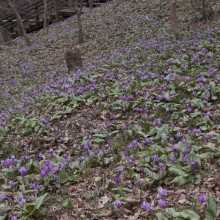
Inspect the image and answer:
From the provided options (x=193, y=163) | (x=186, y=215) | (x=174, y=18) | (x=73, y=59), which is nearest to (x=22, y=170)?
(x=193, y=163)

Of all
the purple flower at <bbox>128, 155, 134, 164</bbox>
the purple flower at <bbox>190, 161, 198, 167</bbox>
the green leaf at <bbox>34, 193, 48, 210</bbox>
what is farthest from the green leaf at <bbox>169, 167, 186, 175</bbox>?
the green leaf at <bbox>34, 193, 48, 210</bbox>

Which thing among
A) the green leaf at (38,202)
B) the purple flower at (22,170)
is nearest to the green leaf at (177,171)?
the green leaf at (38,202)

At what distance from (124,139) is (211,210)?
279 cm

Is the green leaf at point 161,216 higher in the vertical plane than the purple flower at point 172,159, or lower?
higher

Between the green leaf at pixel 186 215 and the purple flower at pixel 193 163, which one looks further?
the purple flower at pixel 193 163

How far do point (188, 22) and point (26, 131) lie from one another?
1111cm

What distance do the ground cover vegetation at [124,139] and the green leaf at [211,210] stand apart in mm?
10

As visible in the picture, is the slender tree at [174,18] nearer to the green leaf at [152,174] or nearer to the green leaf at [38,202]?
the green leaf at [152,174]

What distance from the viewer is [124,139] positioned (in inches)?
237

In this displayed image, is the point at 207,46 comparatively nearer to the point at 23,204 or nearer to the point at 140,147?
the point at 140,147

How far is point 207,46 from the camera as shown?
1078 cm

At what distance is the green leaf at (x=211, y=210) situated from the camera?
3363 mm

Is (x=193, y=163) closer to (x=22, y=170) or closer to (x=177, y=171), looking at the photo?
(x=177, y=171)

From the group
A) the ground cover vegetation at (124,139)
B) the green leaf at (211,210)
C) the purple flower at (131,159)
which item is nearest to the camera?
the green leaf at (211,210)
